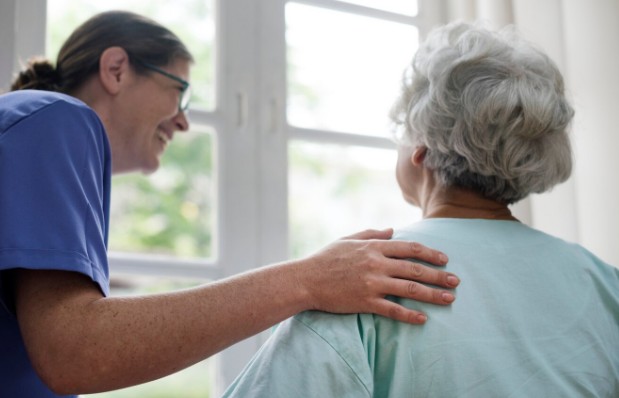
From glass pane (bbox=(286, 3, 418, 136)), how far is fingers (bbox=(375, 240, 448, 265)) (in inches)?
48.6

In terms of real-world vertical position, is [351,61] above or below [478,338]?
above

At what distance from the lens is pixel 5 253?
4.07 feet

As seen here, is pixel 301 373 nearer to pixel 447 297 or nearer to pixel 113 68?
pixel 447 297

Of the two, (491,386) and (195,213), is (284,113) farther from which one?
(195,213)

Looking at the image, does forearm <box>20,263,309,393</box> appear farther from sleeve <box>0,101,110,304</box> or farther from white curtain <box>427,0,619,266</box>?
white curtain <box>427,0,619,266</box>

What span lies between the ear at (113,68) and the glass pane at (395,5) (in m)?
1.13

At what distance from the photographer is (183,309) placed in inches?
52.0

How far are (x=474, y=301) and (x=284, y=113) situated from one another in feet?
3.94

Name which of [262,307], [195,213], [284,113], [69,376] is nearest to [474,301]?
[262,307]

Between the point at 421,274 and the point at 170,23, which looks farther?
the point at 170,23

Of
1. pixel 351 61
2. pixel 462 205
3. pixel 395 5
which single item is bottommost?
pixel 462 205

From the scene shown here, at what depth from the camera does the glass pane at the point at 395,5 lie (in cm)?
285

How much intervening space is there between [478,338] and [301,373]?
1.02ft

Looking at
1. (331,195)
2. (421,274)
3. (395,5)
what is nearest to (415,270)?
(421,274)
